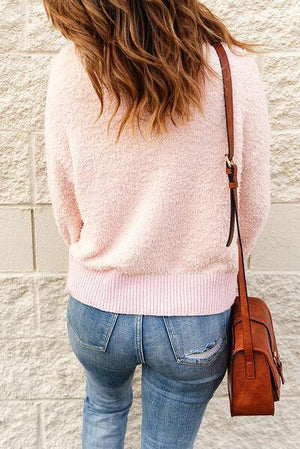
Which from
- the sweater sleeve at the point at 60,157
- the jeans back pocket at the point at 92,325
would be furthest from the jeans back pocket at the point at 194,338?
the sweater sleeve at the point at 60,157

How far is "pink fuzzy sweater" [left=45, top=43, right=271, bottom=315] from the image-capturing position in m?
1.32

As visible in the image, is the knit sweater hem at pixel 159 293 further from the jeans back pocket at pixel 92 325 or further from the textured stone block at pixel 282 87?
the textured stone block at pixel 282 87

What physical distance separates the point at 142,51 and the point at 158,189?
32 cm

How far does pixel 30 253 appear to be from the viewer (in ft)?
7.18

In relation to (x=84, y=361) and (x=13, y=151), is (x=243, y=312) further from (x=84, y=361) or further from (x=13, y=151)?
(x=13, y=151)

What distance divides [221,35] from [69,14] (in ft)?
1.25

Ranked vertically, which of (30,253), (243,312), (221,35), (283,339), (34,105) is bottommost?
(283,339)

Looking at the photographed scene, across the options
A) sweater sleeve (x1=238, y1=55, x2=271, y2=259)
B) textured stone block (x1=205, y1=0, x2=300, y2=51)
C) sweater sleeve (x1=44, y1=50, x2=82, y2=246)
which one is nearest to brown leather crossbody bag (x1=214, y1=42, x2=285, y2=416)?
sweater sleeve (x1=238, y1=55, x2=271, y2=259)

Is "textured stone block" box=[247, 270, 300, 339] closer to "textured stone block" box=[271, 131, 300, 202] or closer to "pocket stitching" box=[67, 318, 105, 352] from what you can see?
"textured stone block" box=[271, 131, 300, 202]

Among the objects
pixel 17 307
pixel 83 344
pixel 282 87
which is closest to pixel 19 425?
pixel 17 307

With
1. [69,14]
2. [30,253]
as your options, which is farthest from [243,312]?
[30,253]

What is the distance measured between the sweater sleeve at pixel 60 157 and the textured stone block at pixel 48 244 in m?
0.48

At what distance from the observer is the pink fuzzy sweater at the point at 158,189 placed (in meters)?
1.32

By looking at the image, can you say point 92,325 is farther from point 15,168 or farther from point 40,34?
point 40,34
